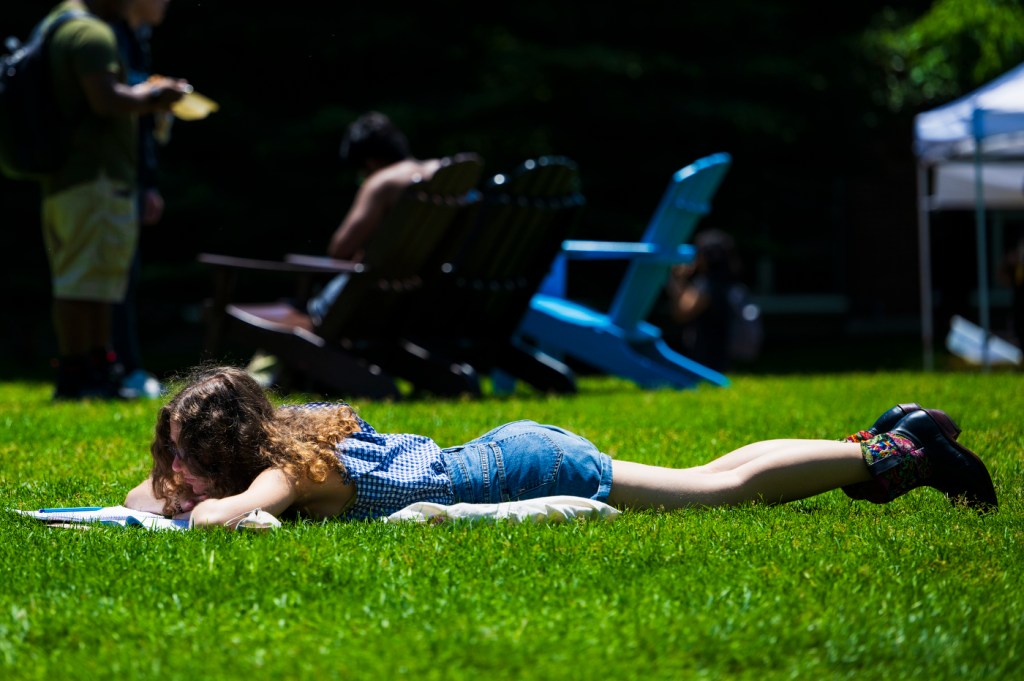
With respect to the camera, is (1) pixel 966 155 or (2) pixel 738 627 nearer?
(2) pixel 738 627

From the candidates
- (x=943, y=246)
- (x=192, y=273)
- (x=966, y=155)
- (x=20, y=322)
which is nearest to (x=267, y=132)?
(x=192, y=273)

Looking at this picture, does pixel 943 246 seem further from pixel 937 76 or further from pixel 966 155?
pixel 966 155

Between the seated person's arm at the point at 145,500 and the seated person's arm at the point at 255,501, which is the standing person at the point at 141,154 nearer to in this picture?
the seated person's arm at the point at 145,500

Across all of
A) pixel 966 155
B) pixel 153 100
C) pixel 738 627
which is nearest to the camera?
pixel 738 627

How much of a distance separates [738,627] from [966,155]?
11494 millimetres

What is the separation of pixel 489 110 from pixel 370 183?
7993 millimetres

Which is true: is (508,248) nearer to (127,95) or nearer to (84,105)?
(127,95)

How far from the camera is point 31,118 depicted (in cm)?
805

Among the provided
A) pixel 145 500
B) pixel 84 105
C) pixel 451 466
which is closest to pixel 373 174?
pixel 84 105

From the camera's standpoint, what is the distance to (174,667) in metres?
2.85

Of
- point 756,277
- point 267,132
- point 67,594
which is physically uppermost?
point 67,594

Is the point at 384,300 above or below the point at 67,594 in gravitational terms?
below

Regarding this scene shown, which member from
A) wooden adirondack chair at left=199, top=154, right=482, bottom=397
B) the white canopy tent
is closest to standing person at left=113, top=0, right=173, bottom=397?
wooden adirondack chair at left=199, top=154, right=482, bottom=397

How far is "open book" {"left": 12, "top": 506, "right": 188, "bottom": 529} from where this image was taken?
13.8 feet
